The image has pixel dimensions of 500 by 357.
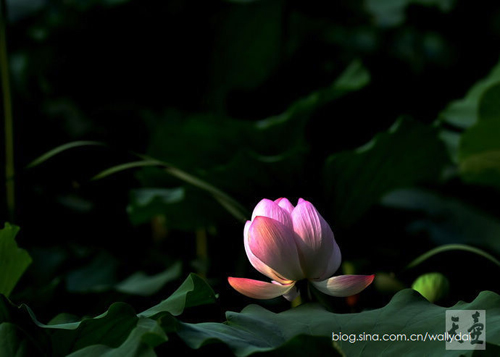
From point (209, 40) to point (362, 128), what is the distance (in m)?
0.55

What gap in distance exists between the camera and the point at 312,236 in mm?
540

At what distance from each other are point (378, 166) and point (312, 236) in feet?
2.21

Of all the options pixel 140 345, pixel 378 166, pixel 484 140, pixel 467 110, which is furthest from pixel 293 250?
pixel 467 110

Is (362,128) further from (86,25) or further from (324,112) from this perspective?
(86,25)

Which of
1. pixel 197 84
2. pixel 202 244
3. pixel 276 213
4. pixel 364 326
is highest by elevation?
pixel 197 84

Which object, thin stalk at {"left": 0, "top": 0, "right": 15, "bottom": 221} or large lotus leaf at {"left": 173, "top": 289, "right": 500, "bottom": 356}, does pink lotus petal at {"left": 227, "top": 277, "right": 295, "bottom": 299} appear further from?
thin stalk at {"left": 0, "top": 0, "right": 15, "bottom": 221}

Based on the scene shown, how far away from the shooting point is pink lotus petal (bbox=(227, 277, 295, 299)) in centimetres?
55

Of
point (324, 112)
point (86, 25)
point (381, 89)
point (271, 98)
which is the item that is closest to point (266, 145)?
point (324, 112)

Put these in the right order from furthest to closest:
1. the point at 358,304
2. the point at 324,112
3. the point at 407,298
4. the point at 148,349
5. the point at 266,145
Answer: the point at 324,112, the point at 266,145, the point at 358,304, the point at 407,298, the point at 148,349

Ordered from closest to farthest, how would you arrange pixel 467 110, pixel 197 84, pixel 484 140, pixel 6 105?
1. pixel 6 105
2. pixel 484 140
3. pixel 467 110
4. pixel 197 84

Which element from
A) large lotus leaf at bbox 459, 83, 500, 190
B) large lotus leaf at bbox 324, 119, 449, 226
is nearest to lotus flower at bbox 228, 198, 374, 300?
large lotus leaf at bbox 324, 119, 449, 226

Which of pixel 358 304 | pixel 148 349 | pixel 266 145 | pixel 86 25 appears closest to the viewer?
pixel 148 349

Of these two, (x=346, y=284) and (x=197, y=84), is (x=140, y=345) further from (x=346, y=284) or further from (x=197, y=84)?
(x=197, y=84)

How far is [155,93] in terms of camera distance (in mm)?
1970
